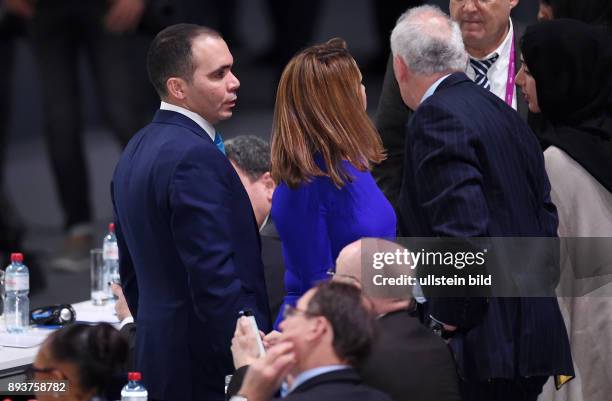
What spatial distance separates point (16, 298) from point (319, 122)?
1.50 meters

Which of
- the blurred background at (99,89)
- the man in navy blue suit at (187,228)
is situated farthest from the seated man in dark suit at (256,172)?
the blurred background at (99,89)

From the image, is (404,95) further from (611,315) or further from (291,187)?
(611,315)

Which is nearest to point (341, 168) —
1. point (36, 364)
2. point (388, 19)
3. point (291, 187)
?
point (291, 187)

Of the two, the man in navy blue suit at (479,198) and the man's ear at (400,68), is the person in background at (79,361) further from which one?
the man's ear at (400,68)

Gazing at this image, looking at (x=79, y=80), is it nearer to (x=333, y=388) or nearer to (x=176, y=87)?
(x=176, y=87)

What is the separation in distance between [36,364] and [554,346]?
1377 mm

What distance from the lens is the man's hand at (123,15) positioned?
540cm

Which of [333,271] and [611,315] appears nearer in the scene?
[333,271]

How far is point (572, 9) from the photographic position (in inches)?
175

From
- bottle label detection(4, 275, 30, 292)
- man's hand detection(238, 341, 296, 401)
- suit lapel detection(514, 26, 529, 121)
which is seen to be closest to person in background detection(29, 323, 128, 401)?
man's hand detection(238, 341, 296, 401)

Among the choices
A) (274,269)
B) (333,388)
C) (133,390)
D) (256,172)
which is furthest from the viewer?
(256,172)

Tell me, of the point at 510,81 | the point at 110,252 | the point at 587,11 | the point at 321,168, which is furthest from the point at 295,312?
the point at 587,11

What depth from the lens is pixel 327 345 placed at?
97.6 inches

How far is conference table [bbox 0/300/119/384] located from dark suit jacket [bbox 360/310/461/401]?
106 cm
